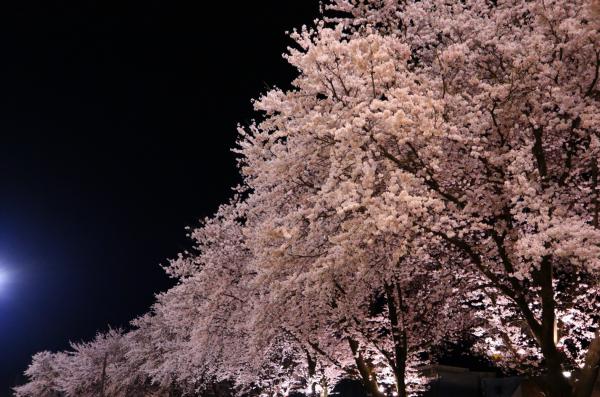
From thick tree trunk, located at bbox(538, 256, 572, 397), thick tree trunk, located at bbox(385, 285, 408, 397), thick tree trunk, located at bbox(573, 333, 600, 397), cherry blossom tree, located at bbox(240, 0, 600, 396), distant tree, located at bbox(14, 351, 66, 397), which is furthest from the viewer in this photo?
distant tree, located at bbox(14, 351, 66, 397)

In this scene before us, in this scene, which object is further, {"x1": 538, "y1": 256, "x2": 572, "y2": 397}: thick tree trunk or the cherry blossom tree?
{"x1": 538, "y1": 256, "x2": 572, "y2": 397}: thick tree trunk

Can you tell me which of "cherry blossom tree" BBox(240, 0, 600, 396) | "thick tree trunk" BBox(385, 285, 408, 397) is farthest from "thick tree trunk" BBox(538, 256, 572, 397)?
"thick tree trunk" BBox(385, 285, 408, 397)

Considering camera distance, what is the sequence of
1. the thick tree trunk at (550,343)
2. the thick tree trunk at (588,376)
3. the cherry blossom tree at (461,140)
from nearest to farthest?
the cherry blossom tree at (461,140) < the thick tree trunk at (588,376) < the thick tree trunk at (550,343)

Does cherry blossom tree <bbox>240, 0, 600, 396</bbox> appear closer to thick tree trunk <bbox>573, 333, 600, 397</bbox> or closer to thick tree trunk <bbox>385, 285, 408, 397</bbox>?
thick tree trunk <bbox>573, 333, 600, 397</bbox>

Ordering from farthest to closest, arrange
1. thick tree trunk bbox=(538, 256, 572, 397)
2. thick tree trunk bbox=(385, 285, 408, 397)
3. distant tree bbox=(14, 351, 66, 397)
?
distant tree bbox=(14, 351, 66, 397) → thick tree trunk bbox=(385, 285, 408, 397) → thick tree trunk bbox=(538, 256, 572, 397)

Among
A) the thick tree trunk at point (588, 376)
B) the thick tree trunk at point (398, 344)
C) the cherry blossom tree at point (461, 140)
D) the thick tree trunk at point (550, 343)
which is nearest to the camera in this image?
the cherry blossom tree at point (461, 140)

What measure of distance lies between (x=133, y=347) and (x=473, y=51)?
152 feet

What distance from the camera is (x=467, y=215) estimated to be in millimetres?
10453

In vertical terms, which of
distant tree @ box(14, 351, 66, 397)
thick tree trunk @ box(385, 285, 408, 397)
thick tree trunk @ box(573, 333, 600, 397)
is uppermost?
distant tree @ box(14, 351, 66, 397)

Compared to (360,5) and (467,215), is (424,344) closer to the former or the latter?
(467,215)

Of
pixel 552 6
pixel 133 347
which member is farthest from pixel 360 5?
pixel 133 347

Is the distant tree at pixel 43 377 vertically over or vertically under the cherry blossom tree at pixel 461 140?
over

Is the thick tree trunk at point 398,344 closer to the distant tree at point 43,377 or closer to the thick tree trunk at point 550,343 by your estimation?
the thick tree trunk at point 550,343

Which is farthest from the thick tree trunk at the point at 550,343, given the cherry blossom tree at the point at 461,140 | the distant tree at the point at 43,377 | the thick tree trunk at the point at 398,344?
the distant tree at the point at 43,377
